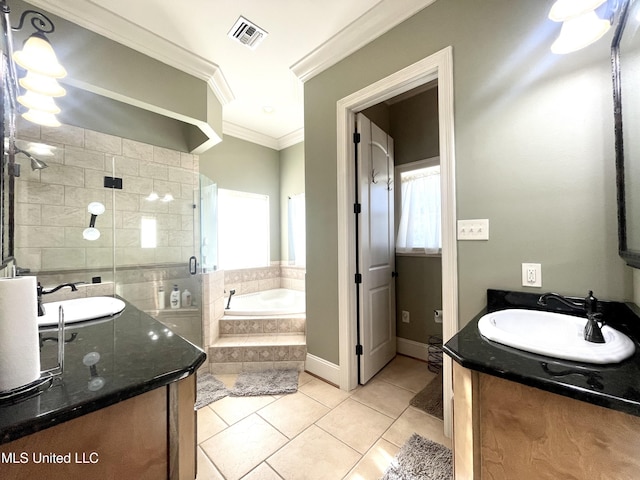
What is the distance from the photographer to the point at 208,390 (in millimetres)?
2104

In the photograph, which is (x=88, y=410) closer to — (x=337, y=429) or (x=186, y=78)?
(x=337, y=429)

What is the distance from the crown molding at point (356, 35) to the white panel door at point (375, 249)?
1.72 ft

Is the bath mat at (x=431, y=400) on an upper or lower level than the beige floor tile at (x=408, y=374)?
upper

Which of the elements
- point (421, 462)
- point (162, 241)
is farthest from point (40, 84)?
point (421, 462)

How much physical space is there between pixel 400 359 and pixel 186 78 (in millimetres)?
3468

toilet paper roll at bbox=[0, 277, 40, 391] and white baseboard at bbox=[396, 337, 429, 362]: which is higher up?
toilet paper roll at bbox=[0, 277, 40, 391]

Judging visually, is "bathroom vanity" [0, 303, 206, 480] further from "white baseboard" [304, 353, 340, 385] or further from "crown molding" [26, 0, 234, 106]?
"crown molding" [26, 0, 234, 106]

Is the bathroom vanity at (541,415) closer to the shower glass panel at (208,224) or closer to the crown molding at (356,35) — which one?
the crown molding at (356,35)

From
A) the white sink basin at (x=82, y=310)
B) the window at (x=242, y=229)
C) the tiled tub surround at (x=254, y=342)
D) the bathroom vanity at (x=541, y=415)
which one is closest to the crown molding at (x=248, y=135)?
the window at (x=242, y=229)

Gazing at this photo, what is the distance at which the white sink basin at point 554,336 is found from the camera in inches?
29.0

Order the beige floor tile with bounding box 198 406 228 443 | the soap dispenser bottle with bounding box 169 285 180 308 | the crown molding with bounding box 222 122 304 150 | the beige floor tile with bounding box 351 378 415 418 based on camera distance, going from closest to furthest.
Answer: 1. the beige floor tile with bounding box 198 406 228 443
2. the beige floor tile with bounding box 351 378 415 418
3. the soap dispenser bottle with bounding box 169 285 180 308
4. the crown molding with bounding box 222 122 304 150

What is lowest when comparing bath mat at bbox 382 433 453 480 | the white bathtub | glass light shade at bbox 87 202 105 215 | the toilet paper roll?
bath mat at bbox 382 433 453 480

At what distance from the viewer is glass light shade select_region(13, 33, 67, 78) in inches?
44.6

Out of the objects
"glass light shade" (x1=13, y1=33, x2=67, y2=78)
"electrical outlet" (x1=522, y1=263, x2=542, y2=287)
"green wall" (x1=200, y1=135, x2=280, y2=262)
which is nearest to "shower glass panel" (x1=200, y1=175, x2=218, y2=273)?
"green wall" (x1=200, y1=135, x2=280, y2=262)
